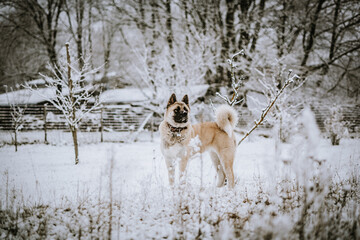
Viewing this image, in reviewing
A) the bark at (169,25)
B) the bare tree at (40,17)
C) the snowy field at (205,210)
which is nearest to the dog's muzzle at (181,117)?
the snowy field at (205,210)

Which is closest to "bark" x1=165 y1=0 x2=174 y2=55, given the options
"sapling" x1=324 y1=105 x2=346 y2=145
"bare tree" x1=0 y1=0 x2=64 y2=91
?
"bare tree" x1=0 y1=0 x2=64 y2=91

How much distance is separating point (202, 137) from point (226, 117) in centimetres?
61

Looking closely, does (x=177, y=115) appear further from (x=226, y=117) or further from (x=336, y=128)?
(x=336, y=128)

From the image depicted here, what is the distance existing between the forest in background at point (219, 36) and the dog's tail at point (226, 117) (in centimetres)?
747

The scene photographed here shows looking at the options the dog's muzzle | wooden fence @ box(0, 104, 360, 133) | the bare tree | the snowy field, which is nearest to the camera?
the snowy field

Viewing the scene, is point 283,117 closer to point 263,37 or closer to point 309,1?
point 263,37

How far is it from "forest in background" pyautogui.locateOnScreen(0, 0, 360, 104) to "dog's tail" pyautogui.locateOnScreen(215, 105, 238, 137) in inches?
294

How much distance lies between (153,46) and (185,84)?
4.11 metres

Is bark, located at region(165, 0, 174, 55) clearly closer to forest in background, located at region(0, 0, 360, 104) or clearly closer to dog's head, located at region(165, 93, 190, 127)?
forest in background, located at region(0, 0, 360, 104)

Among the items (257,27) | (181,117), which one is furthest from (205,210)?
(257,27)

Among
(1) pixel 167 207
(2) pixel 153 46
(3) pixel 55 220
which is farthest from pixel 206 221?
(2) pixel 153 46

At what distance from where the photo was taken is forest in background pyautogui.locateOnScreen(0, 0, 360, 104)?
37.6 ft

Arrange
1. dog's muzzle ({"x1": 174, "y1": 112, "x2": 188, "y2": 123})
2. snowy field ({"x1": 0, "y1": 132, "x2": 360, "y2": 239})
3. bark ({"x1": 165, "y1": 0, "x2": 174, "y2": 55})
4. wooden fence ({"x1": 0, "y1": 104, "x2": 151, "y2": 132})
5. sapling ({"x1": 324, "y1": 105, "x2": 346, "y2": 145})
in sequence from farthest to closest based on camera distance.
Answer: bark ({"x1": 165, "y1": 0, "x2": 174, "y2": 55}), wooden fence ({"x1": 0, "y1": 104, "x2": 151, "y2": 132}), sapling ({"x1": 324, "y1": 105, "x2": 346, "y2": 145}), dog's muzzle ({"x1": 174, "y1": 112, "x2": 188, "y2": 123}), snowy field ({"x1": 0, "y1": 132, "x2": 360, "y2": 239})

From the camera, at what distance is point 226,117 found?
358cm
